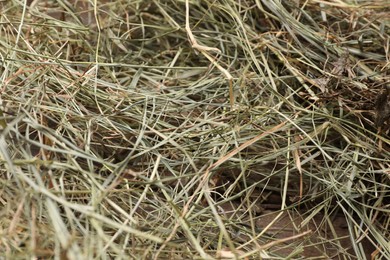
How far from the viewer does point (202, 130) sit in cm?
153

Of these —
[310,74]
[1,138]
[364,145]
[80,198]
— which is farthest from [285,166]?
[1,138]

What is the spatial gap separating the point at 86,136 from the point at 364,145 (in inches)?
24.8

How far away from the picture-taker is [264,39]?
70.8 inches

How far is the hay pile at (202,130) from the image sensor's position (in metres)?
1.24

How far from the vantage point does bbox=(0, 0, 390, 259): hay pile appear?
1239 mm

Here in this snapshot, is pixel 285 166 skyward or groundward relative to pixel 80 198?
groundward

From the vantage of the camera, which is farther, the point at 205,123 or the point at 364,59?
the point at 364,59

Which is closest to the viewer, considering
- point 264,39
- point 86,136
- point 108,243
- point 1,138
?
point 108,243

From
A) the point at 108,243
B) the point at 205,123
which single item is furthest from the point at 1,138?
the point at 205,123

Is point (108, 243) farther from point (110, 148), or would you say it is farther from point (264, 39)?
point (264, 39)

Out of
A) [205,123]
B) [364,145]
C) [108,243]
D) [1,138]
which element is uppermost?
[1,138]

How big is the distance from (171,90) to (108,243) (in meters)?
0.65

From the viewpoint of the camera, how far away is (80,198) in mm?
1286

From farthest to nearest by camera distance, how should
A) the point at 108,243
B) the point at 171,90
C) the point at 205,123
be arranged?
1. the point at 171,90
2. the point at 205,123
3. the point at 108,243
